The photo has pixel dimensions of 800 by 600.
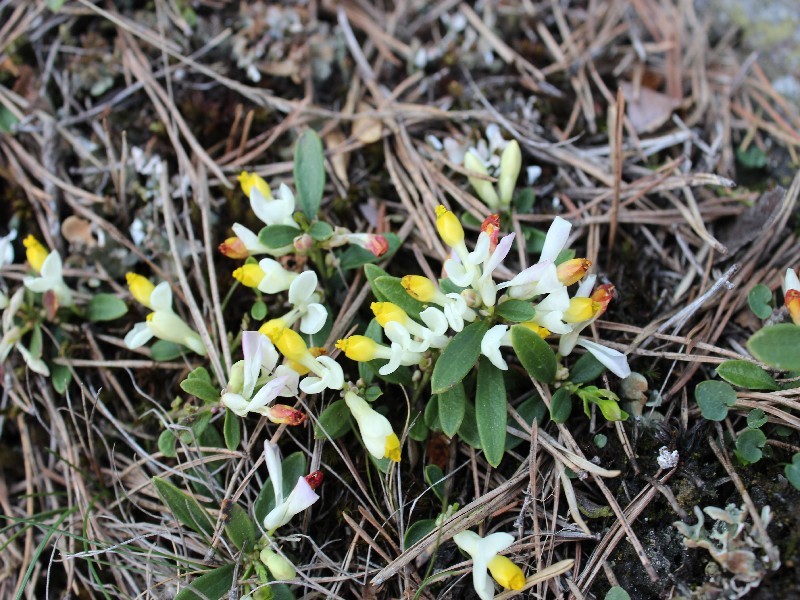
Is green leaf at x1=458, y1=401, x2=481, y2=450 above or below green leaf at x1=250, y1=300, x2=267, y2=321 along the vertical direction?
below

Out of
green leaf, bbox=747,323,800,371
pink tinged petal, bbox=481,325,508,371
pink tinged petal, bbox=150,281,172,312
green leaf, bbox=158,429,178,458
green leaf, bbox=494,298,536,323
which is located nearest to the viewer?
green leaf, bbox=747,323,800,371

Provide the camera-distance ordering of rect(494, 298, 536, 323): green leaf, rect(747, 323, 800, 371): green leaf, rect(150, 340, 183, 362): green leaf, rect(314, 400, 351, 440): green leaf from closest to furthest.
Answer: rect(747, 323, 800, 371): green leaf → rect(494, 298, 536, 323): green leaf → rect(314, 400, 351, 440): green leaf → rect(150, 340, 183, 362): green leaf

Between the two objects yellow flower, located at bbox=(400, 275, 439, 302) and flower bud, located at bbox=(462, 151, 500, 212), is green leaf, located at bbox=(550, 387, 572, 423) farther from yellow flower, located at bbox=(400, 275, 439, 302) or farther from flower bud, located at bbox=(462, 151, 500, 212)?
flower bud, located at bbox=(462, 151, 500, 212)

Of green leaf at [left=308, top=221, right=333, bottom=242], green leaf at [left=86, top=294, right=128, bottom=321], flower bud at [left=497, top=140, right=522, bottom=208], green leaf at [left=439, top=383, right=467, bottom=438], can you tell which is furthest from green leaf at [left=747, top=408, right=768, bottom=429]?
green leaf at [left=86, top=294, right=128, bottom=321]

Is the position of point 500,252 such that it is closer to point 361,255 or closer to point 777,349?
point 361,255

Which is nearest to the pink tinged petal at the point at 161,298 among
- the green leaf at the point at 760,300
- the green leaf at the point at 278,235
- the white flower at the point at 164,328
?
the white flower at the point at 164,328

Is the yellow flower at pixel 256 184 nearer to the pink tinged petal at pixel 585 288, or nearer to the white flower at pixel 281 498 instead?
the white flower at pixel 281 498
